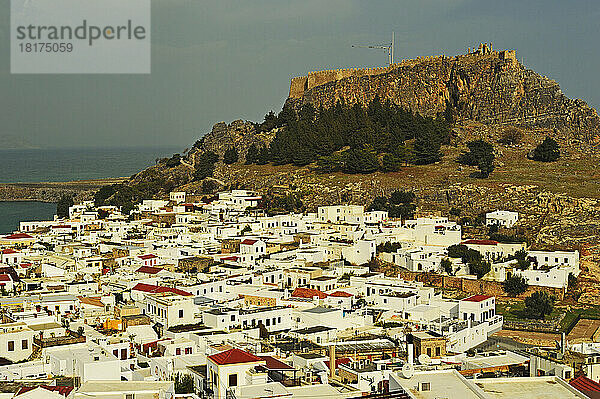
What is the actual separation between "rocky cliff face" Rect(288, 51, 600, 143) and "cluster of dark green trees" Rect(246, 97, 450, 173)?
226cm

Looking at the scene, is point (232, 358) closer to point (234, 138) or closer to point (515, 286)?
point (515, 286)

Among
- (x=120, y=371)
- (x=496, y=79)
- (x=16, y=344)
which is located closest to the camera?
(x=120, y=371)

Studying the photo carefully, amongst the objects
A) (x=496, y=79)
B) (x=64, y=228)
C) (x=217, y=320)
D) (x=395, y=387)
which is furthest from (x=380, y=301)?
(x=496, y=79)

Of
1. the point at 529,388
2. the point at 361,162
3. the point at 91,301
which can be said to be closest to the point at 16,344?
the point at 91,301

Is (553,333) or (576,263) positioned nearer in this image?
Result: (553,333)

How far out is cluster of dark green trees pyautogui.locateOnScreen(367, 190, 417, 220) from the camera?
36906 millimetres

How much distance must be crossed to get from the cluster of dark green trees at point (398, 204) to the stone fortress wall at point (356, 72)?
16478 millimetres

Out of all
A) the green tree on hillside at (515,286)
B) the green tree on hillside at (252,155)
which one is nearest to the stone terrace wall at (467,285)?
the green tree on hillside at (515,286)

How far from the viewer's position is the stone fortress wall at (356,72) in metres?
52.4

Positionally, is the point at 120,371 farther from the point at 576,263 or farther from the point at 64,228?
the point at 64,228

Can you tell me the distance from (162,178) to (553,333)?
33562mm

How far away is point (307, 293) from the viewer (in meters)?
23.9

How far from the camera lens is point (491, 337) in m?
21.2

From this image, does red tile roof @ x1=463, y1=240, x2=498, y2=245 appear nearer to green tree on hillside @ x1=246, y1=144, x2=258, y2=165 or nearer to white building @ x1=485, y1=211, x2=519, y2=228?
white building @ x1=485, y1=211, x2=519, y2=228
